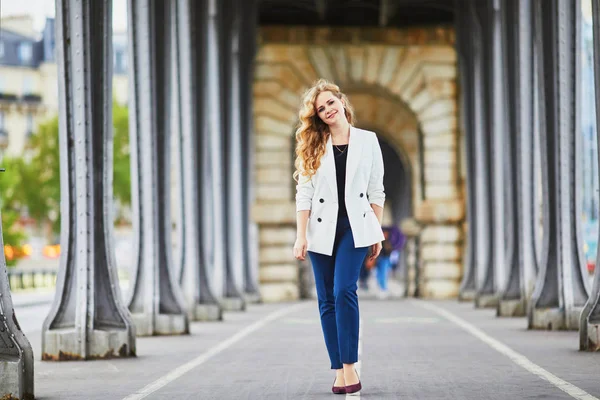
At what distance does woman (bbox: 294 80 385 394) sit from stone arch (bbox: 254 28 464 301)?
1009 inches

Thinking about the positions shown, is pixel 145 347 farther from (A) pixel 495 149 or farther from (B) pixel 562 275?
(A) pixel 495 149

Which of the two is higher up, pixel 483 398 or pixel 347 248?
pixel 347 248

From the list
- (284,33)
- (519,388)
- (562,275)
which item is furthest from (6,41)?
(519,388)

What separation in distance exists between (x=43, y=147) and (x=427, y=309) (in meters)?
58.1

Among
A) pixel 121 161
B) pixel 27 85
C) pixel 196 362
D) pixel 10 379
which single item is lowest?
pixel 196 362

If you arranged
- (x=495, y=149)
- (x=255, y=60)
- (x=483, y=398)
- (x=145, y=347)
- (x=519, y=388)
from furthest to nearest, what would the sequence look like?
(x=255, y=60) → (x=495, y=149) → (x=145, y=347) → (x=519, y=388) → (x=483, y=398)

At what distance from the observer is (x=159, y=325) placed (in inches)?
742

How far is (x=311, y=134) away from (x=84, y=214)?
536 cm

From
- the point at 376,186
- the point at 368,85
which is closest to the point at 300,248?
the point at 376,186

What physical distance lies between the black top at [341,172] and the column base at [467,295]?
23.2 m

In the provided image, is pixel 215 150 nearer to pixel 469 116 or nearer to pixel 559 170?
pixel 469 116

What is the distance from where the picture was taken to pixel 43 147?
8300 centimetres

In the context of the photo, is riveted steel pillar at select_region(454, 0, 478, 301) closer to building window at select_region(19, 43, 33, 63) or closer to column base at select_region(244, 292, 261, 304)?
column base at select_region(244, 292, 261, 304)

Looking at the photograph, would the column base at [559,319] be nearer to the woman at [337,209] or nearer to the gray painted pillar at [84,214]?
the gray painted pillar at [84,214]
